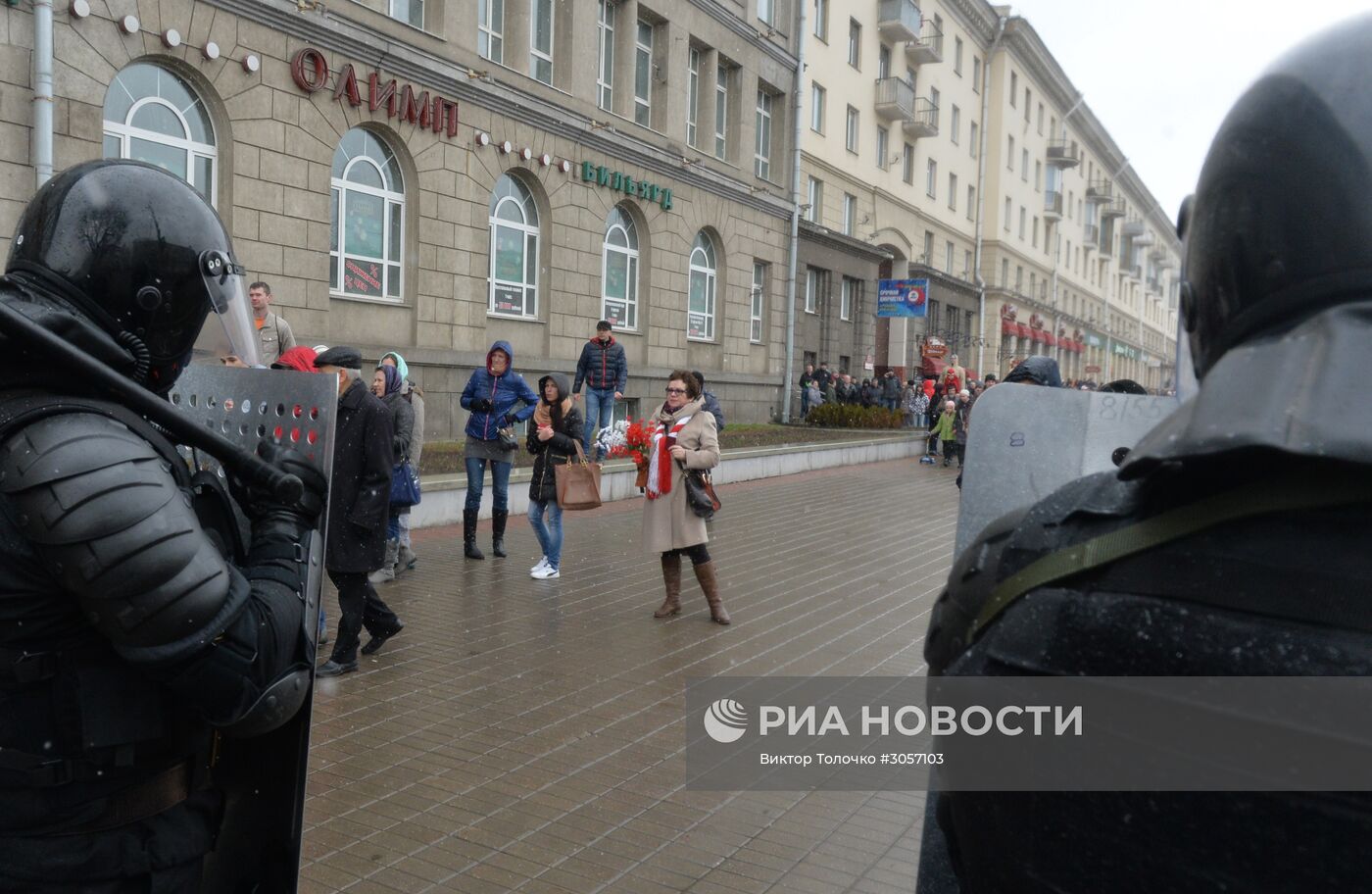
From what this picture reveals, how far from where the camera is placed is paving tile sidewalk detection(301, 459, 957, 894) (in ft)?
12.8

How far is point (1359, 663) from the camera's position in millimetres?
884

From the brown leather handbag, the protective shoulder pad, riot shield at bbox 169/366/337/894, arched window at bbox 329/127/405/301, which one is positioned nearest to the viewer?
the protective shoulder pad

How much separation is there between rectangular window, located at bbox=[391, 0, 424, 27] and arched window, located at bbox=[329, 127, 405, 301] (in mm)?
2058

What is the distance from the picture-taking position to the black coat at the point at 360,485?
620cm

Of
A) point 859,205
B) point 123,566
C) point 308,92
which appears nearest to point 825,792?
point 123,566

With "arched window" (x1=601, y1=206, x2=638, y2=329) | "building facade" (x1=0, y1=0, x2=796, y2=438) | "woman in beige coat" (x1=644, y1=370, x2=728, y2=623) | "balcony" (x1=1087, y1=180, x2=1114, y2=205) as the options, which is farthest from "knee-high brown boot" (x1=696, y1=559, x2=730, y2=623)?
"balcony" (x1=1087, y1=180, x2=1114, y2=205)

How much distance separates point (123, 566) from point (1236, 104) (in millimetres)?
1577

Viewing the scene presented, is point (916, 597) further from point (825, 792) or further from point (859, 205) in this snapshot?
point (859, 205)

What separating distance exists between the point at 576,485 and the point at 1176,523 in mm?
8157

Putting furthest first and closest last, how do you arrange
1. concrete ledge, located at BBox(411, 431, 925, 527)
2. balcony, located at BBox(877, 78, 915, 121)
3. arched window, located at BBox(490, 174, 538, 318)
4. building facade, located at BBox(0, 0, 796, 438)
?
balcony, located at BBox(877, 78, 915, 121)
arched window, located at BBox(490, 174, 538, 318)
building facade, located at BBox(0, 0, 796, 438)
concrete ledge, located at BBox(411, 431, 925, 527)

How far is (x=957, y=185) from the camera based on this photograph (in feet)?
159

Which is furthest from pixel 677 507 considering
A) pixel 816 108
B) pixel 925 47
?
pixel 925 47

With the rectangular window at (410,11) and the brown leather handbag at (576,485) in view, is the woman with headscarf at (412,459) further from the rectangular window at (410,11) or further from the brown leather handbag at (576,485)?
the rectangular window at (410,11)

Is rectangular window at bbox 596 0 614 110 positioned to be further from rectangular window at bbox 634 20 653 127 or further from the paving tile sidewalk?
the paving tile sidewalk
